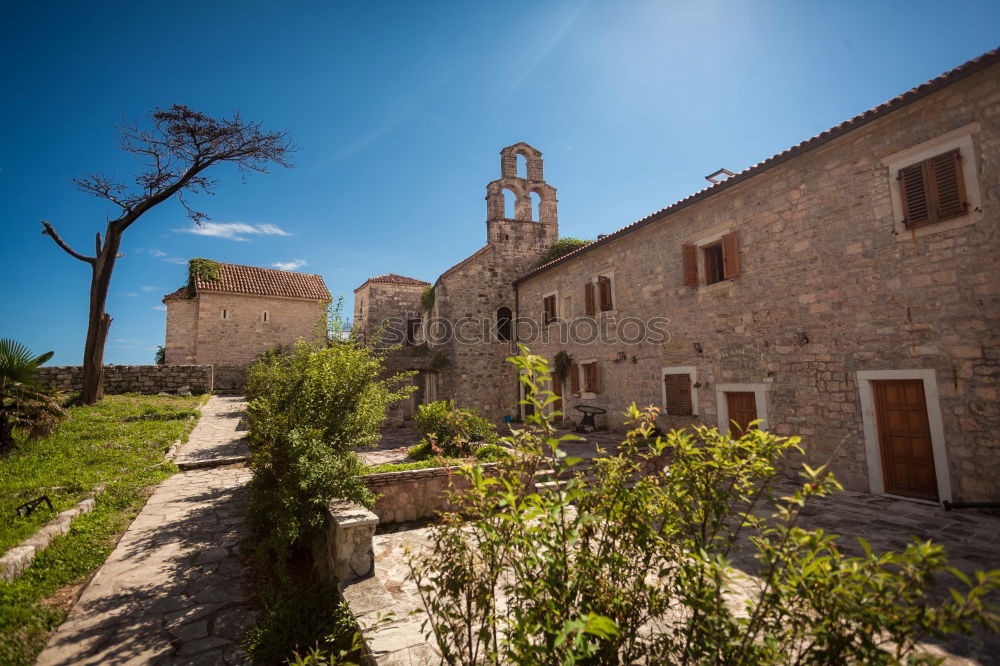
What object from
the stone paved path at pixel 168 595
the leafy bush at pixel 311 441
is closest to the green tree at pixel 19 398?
the stone paved path at pixel 168 595

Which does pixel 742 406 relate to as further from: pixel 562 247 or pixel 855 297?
pixel 562 247

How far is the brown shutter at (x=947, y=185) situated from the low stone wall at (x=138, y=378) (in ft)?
78.8

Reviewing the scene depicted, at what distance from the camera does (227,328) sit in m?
24.6

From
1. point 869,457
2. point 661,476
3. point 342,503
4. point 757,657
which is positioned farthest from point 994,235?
point 342,503

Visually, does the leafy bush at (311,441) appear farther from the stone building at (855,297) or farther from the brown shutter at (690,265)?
the brown shutter at (690,265)

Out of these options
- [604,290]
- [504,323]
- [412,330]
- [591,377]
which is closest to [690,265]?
[604,290]

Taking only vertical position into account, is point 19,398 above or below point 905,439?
above

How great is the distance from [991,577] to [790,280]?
8.17 meters

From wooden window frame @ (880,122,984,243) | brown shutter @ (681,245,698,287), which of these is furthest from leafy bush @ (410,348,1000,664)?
brown shutter @ (681,245,698,287)

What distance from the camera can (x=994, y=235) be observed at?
19.2ft

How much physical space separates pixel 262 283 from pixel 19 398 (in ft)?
64.0

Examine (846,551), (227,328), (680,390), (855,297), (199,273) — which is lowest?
(846,551)

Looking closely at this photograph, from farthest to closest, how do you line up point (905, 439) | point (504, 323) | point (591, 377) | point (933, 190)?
point (504, 323) < point (591, 377) < point (905, 439) < point (933, 190)

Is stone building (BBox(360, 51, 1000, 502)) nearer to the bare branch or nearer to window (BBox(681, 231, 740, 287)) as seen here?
window (BBox(681, 231, 740, 287))
